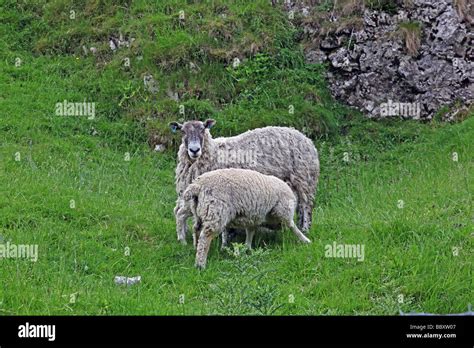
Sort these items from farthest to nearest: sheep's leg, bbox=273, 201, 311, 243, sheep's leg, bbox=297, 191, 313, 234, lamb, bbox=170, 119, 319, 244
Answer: sheep's leg, bbox=297, 191, 313, 234 → lamb, bbox=170, 119, 319, 244 → sheep's leg, bbox=273, 201, 311, 243

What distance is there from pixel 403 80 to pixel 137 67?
6.07 m

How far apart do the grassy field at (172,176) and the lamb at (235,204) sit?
0.31 meters

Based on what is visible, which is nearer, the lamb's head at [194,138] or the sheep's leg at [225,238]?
the sheep's leg at [225,238]

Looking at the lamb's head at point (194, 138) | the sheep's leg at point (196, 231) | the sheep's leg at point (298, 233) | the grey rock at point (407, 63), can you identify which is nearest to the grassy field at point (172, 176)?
the sheep's leg at point (298, 233)

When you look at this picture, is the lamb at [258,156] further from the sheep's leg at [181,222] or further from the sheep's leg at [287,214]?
the sheep's leg at [287,214]

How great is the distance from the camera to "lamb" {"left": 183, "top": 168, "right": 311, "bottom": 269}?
888cm

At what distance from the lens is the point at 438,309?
24.5ft

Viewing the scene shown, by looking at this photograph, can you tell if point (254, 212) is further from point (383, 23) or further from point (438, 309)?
point (383, 23)

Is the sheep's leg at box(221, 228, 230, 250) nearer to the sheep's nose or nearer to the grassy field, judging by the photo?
the grassy field

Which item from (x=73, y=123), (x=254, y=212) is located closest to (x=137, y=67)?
(x=73, y=123)

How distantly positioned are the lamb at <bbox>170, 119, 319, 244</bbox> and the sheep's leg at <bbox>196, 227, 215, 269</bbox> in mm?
1478

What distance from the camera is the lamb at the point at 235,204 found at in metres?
8.88

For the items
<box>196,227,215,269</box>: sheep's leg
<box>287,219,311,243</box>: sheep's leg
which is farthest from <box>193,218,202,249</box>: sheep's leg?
<box>287,219,311,243</box>: sheep's leg

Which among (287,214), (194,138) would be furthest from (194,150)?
(287,214)
